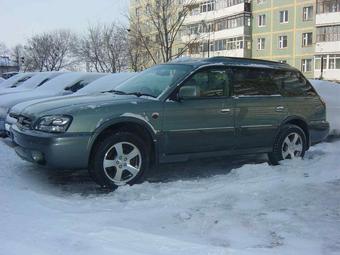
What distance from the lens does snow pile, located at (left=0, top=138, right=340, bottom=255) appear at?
12.9ft

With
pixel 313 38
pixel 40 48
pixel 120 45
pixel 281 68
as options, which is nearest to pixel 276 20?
pixel 313 38

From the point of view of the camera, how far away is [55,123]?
5730 millimetres

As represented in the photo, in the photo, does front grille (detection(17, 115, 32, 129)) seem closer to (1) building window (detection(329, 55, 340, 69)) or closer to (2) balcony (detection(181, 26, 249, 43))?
(1) building window (detection(329, 55, 340, 69))

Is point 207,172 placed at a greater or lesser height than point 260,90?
lesser

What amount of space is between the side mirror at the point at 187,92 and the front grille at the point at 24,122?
6.11 ft

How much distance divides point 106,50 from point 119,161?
148ft

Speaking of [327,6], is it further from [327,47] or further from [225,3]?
[225,3]

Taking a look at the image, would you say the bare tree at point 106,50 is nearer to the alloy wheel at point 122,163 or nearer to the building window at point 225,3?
the building window at point 225,3

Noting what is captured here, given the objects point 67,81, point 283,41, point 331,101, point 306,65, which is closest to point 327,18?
point 306,65

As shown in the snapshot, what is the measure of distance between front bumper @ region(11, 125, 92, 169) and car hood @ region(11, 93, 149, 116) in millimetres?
295

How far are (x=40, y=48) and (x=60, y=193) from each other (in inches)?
2825

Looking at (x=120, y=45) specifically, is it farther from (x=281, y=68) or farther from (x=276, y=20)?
(x=281, y=68)

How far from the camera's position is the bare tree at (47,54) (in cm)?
7338

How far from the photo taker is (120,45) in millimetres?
46000
